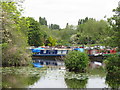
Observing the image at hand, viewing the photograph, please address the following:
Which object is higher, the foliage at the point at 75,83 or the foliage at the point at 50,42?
the foliage at the point at 50,42

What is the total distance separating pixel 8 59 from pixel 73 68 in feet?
23.0

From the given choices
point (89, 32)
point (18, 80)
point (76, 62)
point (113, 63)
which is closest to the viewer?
point (18, 80)

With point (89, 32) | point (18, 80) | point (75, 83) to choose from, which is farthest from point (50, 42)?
point (75, 83)

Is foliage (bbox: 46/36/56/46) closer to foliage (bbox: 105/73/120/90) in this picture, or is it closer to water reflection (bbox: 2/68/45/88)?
foliage (bbox: 105/73/120/90)

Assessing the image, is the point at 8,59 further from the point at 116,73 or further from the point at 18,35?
the point at 116,73

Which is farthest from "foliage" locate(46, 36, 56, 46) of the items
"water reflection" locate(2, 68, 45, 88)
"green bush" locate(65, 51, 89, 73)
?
"water reflection" locate(2, 68, 45, 88)

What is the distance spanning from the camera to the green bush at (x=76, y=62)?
2175cm

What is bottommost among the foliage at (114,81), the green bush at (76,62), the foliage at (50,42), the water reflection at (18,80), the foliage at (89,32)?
the foliage at (114,81)

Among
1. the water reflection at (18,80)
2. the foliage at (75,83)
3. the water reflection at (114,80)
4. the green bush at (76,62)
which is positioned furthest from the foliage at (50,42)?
the foliage at (75,83)

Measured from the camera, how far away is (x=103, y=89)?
1384cm

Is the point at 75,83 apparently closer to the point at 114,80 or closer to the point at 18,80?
the point at 114,80

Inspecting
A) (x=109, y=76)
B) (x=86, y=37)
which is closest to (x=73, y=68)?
(x=109, y=76)

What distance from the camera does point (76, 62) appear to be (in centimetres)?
2159

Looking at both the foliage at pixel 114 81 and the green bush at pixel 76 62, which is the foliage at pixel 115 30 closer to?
the foliage at pixel 114 81
